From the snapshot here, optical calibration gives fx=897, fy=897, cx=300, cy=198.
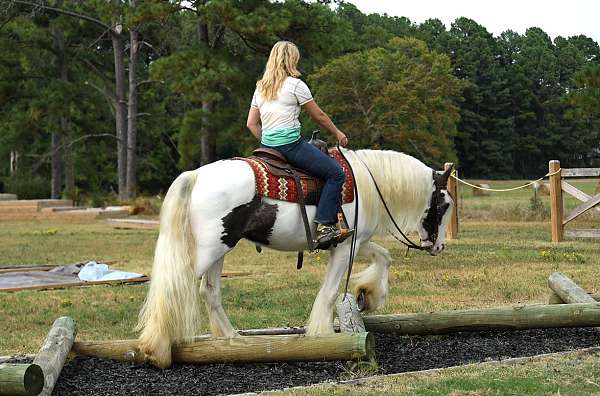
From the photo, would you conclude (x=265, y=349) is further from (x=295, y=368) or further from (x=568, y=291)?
(x=568, y=291)

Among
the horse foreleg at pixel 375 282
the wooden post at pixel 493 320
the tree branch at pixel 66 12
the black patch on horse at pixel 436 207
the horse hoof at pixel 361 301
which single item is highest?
the tree branch at pixel 66 12

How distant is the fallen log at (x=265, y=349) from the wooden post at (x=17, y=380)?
4.75 feet

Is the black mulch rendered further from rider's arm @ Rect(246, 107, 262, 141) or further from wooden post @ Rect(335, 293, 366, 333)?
rider's arm @ Rect(246, 107, 262, 141)

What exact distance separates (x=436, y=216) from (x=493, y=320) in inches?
47.1

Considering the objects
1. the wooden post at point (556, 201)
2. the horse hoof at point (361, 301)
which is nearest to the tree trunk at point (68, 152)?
the wooden post at point (556, 201)

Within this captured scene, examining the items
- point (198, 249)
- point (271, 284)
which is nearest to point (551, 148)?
point (271, 284)

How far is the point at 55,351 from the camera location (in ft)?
21.2

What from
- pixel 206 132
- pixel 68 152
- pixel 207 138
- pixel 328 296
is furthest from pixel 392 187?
pixel 68 152

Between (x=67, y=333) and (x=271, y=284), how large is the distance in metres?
5.35

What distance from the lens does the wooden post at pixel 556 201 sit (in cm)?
1698

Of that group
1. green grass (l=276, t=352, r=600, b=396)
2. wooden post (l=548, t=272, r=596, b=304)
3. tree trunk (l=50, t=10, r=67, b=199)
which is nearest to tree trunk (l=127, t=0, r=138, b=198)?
tree trunk (l=50, t=10, r=67, b=199)

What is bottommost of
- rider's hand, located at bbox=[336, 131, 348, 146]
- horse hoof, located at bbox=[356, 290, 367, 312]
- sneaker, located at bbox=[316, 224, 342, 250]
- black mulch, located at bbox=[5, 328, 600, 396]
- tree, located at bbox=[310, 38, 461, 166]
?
black mulch, located at bbox=[5, 328, 600, 396]

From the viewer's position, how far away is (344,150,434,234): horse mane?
7613 mm

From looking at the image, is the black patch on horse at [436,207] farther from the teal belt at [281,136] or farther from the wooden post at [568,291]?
the teal belt at [281,136]
